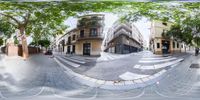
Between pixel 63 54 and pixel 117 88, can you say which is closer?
pixel 117 88

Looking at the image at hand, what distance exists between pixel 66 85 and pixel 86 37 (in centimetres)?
32

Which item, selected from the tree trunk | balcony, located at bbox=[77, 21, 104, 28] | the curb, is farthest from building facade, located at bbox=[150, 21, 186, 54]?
the tree trunk

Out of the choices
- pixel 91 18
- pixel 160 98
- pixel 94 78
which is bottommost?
pixel 160 98

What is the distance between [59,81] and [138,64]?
0.49m

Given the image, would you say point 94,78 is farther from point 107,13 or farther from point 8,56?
point 8,56

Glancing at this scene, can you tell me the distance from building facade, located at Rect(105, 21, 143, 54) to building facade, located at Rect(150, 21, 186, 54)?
0.09 m

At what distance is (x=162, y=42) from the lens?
6.27 feet

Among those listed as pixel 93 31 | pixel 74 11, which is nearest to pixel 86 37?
pixel 93 31

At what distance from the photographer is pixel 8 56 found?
6.40ft

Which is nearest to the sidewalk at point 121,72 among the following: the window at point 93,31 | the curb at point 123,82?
the curb at point 123,82

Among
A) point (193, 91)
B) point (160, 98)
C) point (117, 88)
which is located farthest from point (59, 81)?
point (193, 91)

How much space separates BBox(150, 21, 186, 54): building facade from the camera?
1.89m

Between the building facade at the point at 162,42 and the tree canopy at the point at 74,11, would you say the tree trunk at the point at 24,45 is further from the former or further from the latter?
the building facade at the point at 162,42

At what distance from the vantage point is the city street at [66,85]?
72.2 inches
